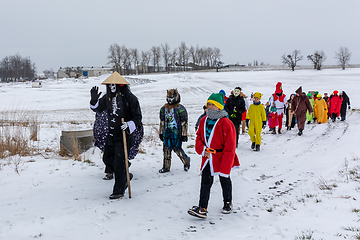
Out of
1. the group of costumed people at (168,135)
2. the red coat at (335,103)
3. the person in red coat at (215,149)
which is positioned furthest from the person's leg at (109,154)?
the red coat at (335,103)

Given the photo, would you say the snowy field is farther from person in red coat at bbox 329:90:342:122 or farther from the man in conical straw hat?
person in red coat at bbox 329:90:342:122

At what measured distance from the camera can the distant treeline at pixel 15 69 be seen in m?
96.7

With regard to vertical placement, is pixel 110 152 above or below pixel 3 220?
above

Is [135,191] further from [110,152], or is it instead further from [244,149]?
[244,149]

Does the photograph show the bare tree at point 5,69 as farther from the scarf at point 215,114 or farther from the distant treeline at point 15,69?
the scarf at point 215,114

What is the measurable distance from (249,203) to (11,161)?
17.9 ft

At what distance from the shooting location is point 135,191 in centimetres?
508

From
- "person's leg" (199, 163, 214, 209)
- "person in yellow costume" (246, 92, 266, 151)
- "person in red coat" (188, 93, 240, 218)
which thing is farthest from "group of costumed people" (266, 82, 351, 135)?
"person's leg" (199, 163, 214, 209)

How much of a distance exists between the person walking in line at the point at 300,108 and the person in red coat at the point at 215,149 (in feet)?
27.8

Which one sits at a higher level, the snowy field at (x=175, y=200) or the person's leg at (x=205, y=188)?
the person's leg at (x=205, y=188)

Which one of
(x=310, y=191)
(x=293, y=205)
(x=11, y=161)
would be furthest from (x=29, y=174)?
(x=310, y=191)

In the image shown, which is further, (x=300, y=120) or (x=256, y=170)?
(x=300, y=120)

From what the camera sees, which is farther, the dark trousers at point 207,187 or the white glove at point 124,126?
the white glove at point 124,126

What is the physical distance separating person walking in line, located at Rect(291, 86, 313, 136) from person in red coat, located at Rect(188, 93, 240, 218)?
27.8 feet
